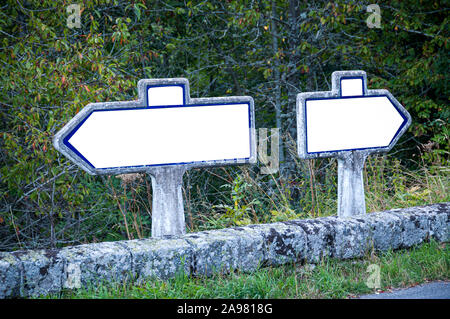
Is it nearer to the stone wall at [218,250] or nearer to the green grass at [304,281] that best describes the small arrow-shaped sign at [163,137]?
the stone wall at [218,250]

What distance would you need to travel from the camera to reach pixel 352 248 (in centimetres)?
424

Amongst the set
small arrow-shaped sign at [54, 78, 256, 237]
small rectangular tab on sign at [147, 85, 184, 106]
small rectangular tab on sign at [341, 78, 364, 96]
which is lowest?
small arrow-shaped sign at [54, 78, 256, 237]

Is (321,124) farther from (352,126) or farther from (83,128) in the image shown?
(83,128)

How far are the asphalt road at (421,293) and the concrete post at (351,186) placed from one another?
101 centimetres

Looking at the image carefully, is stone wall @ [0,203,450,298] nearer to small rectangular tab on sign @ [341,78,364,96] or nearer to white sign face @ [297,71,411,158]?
white sign face @ [297,71,411,158]

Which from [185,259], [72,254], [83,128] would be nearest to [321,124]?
[185,259]

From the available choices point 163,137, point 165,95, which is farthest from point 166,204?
point 165,95

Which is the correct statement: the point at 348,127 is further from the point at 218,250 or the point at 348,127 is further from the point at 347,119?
the point at 218,250

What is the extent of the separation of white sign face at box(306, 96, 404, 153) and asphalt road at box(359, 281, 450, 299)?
1.35 meters

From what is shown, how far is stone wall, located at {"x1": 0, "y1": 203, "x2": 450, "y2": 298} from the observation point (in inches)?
129

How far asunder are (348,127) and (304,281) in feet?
5.01

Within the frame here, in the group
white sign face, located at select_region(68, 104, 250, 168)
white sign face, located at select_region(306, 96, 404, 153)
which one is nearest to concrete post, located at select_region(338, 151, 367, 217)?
white sign face, located at select_region(306, 96, 404, 153)

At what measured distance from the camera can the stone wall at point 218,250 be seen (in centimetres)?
327

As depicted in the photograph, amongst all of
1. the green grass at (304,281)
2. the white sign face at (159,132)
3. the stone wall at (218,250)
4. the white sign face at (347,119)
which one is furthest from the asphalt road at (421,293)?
the white sign face at (159,132)
